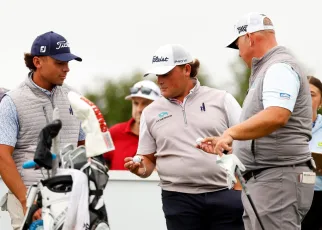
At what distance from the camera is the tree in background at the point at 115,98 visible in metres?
40.0

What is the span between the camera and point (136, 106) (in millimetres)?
9938

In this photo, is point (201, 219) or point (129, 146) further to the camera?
point (129, 146)

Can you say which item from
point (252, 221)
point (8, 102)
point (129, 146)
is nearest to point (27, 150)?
point (8, 102)

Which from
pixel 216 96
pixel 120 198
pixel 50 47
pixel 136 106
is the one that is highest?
pixel 50 47

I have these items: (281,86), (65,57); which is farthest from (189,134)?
(281,86)

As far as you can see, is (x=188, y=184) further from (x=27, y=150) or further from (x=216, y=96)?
(x=27, y=150)

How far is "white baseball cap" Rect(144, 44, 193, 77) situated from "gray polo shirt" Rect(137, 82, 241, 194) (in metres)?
0.23

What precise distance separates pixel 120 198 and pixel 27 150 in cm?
232

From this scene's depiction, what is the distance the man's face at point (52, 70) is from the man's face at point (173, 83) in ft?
2.38

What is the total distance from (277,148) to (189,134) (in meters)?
1.08

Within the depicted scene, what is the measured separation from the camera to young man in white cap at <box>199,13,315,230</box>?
6.31 metres

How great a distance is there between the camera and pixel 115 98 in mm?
42031

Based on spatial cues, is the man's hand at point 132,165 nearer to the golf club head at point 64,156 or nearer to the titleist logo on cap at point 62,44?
the titleist logo on cap at point 62,44

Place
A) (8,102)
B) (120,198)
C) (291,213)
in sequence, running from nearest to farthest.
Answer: (291,213)
(8,102)
(120,198)
